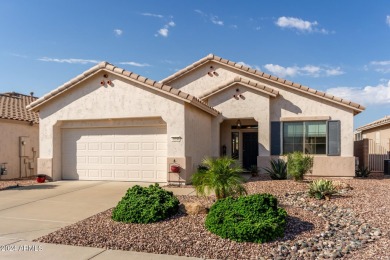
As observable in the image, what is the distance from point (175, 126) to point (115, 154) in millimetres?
3091

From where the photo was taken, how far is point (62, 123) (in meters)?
15.1

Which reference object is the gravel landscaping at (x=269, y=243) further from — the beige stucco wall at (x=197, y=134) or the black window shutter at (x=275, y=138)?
the black window shutter at (x=275, y=138)

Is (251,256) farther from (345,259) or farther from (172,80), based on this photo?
(172,80)

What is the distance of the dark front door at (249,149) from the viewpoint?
59.0ft

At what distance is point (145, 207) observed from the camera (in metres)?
7.39

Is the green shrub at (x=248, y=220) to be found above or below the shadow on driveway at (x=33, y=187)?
above

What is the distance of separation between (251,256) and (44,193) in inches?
339

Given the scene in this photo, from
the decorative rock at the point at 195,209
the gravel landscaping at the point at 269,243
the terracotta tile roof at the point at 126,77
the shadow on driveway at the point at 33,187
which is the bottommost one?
the shadow on driveway at the point at 33,187

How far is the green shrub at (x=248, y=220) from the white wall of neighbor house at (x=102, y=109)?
6456 millimetres

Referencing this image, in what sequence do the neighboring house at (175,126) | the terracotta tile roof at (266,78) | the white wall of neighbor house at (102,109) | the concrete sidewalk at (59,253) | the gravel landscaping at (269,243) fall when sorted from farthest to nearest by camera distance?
the terracotta tile roof at (266,78) < the neighboring house at (175,126) < the white wall of neighbor house at (102,109) < the gravel landscaping at (269,243) < the concrete sidewalk at (59,253)

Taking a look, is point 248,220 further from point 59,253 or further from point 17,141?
point 17,141

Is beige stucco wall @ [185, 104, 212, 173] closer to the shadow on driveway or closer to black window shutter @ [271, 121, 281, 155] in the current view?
black window shutter @ [271, 121, 281, 155]

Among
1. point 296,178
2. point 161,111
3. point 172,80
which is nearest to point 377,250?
point 296,178

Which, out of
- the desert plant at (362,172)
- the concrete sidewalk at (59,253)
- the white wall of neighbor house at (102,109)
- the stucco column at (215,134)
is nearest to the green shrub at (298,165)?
the white wall of neighbor house at (102,109)
